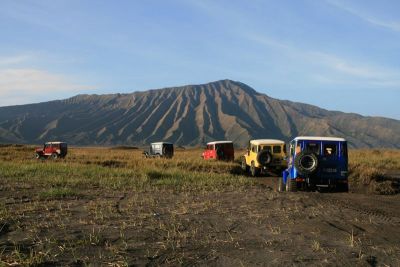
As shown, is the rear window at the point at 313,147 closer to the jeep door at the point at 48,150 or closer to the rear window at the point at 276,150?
the rear window at the point at 276,150

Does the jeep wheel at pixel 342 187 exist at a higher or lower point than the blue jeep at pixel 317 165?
lower

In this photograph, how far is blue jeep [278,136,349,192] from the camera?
18188 mm

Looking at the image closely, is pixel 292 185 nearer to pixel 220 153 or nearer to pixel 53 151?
pixel 220 153

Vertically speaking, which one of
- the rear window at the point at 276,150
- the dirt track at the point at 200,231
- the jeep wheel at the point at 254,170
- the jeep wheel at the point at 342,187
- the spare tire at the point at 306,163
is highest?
the rear window at the point at 276,150

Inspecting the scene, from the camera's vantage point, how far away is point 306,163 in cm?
1823

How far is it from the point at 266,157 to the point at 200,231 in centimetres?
1749

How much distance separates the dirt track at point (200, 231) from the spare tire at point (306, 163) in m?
2.32

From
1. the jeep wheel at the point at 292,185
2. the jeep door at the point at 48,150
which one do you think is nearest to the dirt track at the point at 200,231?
the jeep wheel at the point at 292,185

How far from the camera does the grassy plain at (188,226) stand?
796cm

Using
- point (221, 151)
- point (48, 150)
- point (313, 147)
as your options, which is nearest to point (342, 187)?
point (313, 147)

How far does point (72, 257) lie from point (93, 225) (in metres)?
2.73

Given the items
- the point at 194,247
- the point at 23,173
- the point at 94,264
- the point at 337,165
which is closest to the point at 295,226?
the point at 194,247

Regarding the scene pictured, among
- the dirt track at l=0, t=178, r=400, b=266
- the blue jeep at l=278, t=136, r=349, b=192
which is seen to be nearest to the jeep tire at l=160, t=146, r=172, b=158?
A: the blue jeep at l=278, t=136, r=349, b=192

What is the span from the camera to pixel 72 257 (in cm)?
773
